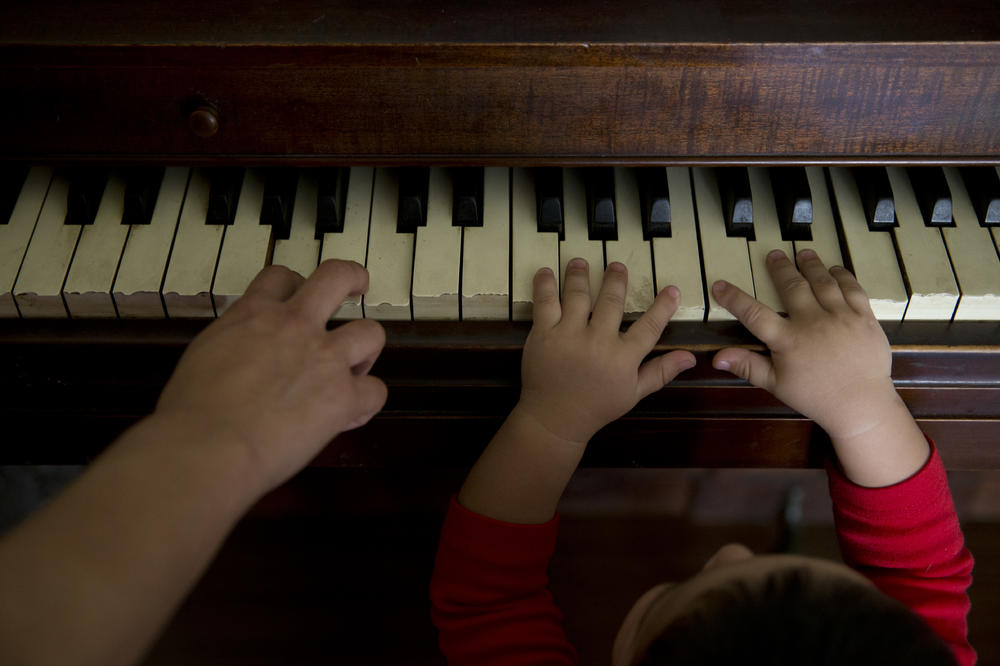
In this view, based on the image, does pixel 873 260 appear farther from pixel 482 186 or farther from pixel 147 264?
pixel 147 264

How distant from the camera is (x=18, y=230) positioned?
0.93 metres

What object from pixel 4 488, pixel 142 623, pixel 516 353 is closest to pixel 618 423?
pixel 516 353

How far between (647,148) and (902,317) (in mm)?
339

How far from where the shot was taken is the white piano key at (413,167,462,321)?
0.88 m

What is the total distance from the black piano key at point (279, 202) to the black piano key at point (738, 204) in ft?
1.64

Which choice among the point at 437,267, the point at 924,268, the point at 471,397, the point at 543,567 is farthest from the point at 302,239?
the point at 924,268

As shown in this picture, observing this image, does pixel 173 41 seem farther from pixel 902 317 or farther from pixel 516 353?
pixel 902 317

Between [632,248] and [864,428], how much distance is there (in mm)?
321

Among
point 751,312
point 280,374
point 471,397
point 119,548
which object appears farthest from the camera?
point 471,397

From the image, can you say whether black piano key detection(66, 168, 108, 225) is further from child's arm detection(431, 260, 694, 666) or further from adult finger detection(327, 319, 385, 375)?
child's arm detection(431, 260, 694, 666)

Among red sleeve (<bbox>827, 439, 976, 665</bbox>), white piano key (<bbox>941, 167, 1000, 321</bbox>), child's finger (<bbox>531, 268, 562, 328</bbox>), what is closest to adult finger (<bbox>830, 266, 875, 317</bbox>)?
white piano key (<bbox>941, 167, 1000, 321</bbox>)

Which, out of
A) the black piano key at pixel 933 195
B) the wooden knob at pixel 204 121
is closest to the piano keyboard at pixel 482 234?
the black piano key at pixel 933 195

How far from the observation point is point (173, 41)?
78 cm

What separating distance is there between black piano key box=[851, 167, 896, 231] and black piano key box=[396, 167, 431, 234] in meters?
0.50
